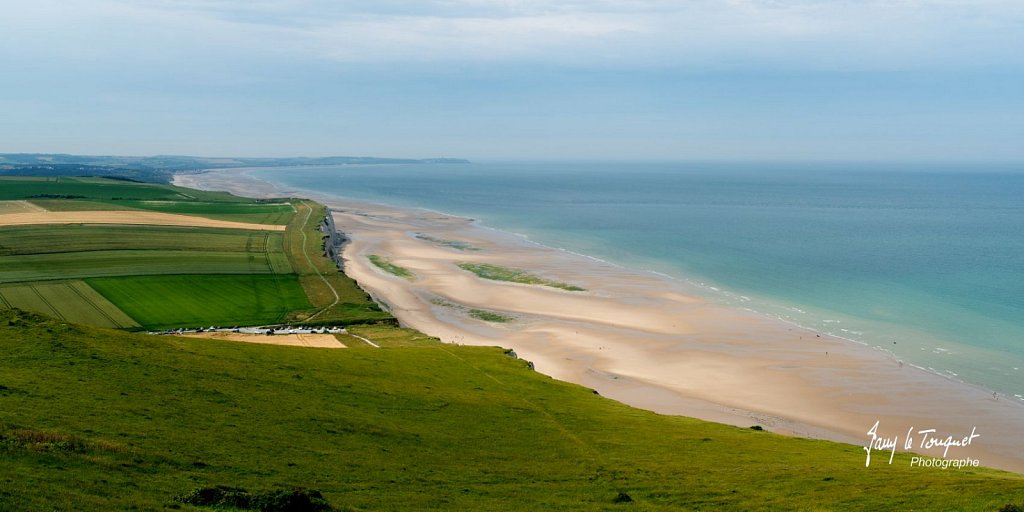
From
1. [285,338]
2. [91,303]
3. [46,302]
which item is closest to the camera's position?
[285,338]

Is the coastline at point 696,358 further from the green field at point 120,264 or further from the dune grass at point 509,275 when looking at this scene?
the green field at point 120,264

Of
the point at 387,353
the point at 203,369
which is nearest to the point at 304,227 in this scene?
the point at 387,353

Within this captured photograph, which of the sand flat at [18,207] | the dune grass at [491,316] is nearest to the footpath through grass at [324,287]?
the dune grass at [491,316]

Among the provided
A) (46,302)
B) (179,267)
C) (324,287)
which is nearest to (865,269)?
(324,287)

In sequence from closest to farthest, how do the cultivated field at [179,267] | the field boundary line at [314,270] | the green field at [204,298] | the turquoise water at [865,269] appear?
1. the turquoise water at [865,269]
2. the green field at [204,298]
3. the cultivated field at [179,267]
4. the field boundary line at [314,270]

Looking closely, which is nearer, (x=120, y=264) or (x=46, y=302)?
(x=46, y=302)

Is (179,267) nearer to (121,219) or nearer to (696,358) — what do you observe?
(121,219)
